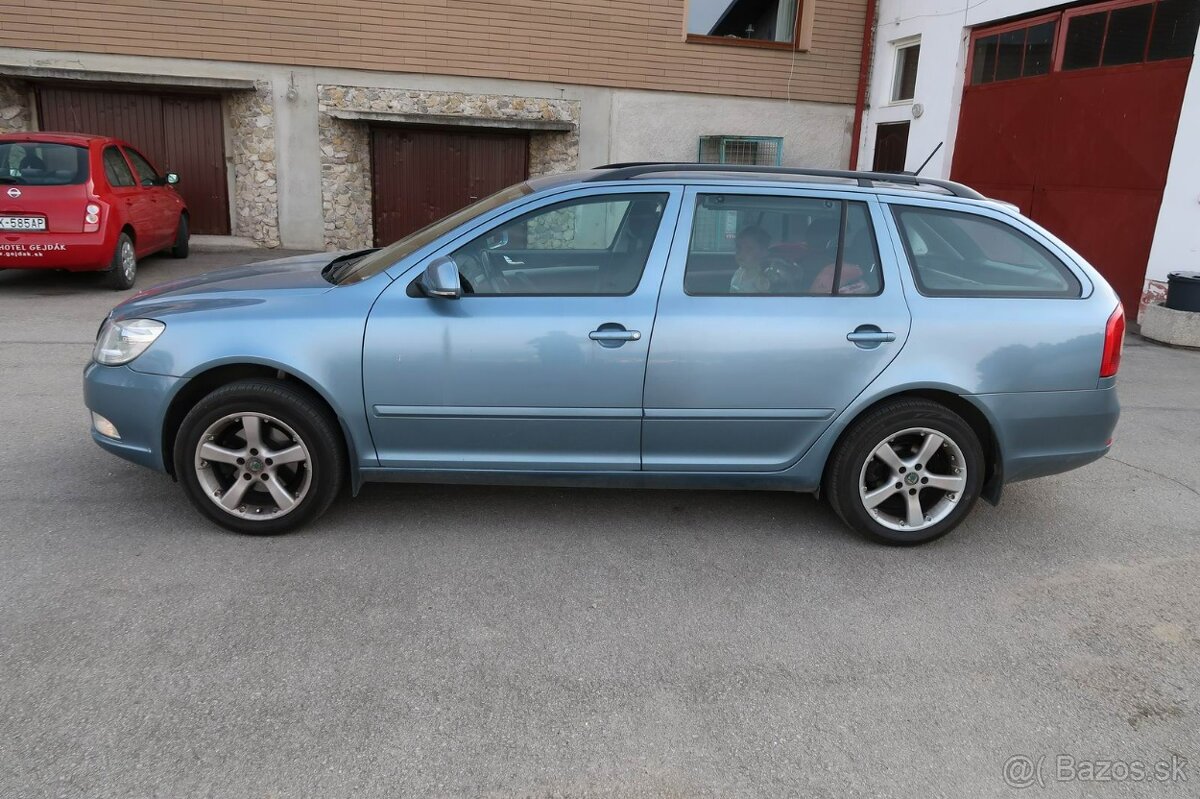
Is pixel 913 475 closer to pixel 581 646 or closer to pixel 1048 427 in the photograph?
pixel 1048 427

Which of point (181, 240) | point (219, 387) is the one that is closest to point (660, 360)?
point (219, 387)

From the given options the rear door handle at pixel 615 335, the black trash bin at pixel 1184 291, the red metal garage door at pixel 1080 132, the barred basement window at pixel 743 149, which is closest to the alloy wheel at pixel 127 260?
the rear door handle at pixel 615 335

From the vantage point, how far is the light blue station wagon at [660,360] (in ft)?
12.5

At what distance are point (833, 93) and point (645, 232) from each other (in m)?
11.9

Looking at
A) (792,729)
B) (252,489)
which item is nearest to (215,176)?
(252,489)

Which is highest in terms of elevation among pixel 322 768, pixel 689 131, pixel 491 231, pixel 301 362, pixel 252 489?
pixel 689 131

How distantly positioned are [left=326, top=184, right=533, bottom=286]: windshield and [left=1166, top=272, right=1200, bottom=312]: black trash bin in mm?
7756

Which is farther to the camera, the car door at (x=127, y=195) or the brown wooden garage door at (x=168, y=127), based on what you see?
the brown wooden garage door at (x=168, y=127)

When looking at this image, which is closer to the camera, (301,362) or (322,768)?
(322,768)

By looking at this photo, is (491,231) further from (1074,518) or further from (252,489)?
(1074,518)

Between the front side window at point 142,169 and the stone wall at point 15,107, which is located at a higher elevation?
the stone wall at point 15,107

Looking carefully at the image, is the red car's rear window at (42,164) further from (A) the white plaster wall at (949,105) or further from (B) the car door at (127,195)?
(A) the white plaster wall at (949,105)

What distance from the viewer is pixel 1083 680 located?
122 inches

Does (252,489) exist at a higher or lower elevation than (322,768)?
higher
